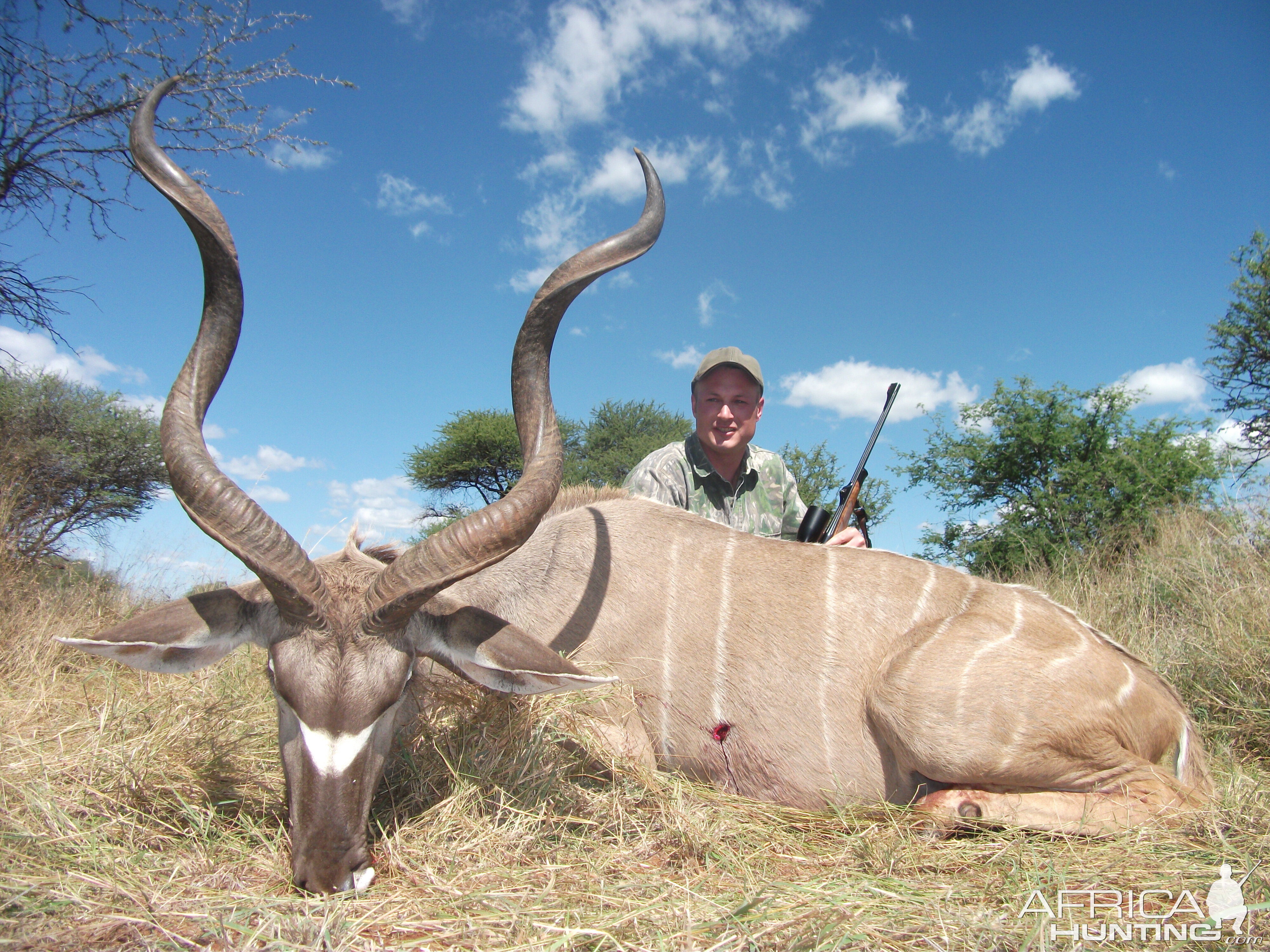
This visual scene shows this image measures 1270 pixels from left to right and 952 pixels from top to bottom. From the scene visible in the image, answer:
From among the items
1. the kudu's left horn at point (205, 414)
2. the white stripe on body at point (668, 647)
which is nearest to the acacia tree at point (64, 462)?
the kudu's left horn at point (205, 414)

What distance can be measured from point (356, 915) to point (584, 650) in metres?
1.28

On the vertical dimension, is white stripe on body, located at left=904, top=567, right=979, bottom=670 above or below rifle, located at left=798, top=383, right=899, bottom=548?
below

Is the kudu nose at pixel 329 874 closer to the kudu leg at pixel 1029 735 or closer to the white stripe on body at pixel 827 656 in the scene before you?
the white stripe on body at pixel 827 656

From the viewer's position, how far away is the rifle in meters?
4.47

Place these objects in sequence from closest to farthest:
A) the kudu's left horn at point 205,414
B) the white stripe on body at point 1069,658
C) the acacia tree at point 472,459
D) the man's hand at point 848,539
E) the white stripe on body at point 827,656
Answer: the kudu's left horn at point 205,414 → the white stripe on body at point 1069,658 → the white stripe on body at point 827,656 → the man's hand at point 848,539 → the acacia tree at point 472,459

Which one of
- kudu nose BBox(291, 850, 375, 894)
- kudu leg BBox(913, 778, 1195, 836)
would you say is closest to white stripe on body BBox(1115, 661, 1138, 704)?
kudu leg BBox(913, 778, 1195, 836)

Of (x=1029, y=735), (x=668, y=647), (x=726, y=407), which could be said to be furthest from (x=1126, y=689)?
(x=726, y=407)

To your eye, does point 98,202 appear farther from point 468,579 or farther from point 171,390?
point 468,579

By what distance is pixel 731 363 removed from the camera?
480cm

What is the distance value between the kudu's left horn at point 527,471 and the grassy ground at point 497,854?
639 mm

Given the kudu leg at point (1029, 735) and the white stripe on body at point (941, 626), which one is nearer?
the kudu leg at point (1029, 735)

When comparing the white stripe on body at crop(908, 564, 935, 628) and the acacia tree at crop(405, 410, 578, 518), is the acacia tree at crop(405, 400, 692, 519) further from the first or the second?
the white stripe on body at crop(908, 564, 935, 628)

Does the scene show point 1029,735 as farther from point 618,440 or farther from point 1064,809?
point 618,440

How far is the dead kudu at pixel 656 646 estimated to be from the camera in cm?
204
